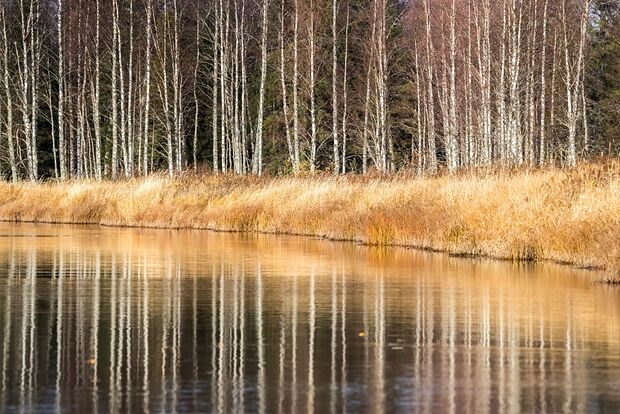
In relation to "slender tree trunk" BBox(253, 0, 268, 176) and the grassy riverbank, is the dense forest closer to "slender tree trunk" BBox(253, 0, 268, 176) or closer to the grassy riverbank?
"slender tree trunk" BBox(253, 0, 268, 176)

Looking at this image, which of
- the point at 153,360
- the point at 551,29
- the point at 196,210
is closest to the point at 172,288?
the point at 153,360

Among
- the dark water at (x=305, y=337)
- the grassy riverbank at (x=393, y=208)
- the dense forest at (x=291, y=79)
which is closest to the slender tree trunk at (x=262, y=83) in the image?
the dense forest at (x=291, y=79)

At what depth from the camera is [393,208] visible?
30031 millimetres

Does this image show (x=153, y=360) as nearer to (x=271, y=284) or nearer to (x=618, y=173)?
(x=271, y=284)

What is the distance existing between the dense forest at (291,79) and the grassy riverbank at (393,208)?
10481 millimetres

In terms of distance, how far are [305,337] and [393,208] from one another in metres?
17.0

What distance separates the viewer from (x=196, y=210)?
39812 mm

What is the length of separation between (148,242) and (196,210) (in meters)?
8.87

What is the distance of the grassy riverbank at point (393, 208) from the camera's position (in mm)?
23391

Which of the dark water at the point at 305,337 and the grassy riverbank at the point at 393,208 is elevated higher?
the grassy riverbank at the point at 393,208

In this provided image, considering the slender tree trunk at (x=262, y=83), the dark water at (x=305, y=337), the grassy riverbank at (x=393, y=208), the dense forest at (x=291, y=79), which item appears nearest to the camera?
the dark water at (x=305, y=337)

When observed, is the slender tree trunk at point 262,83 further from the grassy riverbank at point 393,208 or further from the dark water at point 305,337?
the dark water at point 305,337

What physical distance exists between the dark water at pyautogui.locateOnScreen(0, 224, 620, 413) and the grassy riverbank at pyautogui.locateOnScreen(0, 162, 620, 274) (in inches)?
49.9

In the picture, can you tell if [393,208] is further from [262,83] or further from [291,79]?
[291,79]
